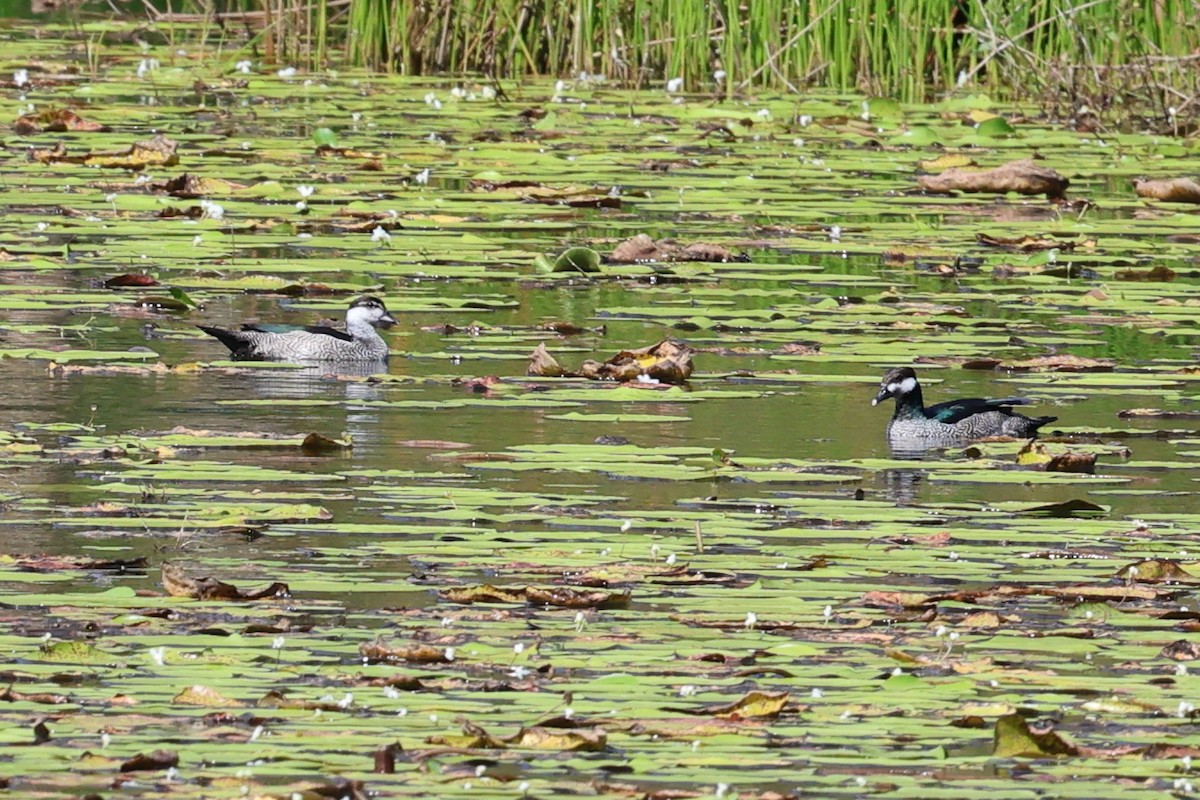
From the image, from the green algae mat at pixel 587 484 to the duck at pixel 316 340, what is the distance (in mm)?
85

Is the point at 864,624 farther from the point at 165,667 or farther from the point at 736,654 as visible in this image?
the point at 165,667

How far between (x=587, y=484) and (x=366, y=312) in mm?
2452

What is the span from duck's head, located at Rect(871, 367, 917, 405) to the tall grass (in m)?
7.53

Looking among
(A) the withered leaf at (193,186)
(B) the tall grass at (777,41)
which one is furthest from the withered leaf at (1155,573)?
(B) the tall grass at (777,41)

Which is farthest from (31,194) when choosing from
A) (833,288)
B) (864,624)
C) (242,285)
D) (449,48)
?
(864,624)

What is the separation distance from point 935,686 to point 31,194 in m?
7.91

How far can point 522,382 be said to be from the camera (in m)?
8.05

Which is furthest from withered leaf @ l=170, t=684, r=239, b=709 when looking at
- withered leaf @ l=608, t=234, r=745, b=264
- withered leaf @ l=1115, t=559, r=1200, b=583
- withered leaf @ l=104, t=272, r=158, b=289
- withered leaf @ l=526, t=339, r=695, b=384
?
withered leaf @ l=608, t=234, r=745, b=264

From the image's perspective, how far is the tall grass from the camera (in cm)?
1562

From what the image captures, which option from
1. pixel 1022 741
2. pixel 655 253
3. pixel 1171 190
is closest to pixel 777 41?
pixel 1171 190

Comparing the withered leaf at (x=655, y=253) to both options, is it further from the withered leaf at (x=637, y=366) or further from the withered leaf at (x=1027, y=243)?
the withered leaf at (x=637, y=366)

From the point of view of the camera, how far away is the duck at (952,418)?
7461 mm

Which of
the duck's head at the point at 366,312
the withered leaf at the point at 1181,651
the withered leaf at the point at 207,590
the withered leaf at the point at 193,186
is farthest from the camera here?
the withered leaf at the point at 193,186

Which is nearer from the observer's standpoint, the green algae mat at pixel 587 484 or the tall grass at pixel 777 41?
the green algae mat at pixel 587 484
